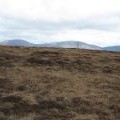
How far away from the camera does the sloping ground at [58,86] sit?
82.3ft

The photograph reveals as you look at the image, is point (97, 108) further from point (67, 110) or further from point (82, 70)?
point (82, 70)

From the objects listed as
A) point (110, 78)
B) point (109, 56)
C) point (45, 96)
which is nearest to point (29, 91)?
point (45, 96)

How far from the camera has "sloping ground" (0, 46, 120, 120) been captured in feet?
82.3

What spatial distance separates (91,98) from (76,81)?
587cm

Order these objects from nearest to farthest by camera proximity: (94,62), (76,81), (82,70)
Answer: (76,81)
(82,70)
(94,62)

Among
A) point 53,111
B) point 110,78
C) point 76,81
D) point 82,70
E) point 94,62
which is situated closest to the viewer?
point 53,111

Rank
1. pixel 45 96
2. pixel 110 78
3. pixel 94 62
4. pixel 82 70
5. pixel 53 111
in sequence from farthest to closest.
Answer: pixel 94 62 < pixel 82 70 < pixel 110 78 < pixel 45 96 < pixel 53 111

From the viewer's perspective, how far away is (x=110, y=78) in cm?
3659

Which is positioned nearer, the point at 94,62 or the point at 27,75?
the point at 27,75

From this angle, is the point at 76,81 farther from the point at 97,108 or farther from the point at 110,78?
the point at 97,108

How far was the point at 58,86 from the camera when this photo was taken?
31750mm

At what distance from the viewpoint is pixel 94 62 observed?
45.0m

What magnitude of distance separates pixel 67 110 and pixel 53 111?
1002 mm

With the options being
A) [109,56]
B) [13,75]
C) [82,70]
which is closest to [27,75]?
[13,75]
